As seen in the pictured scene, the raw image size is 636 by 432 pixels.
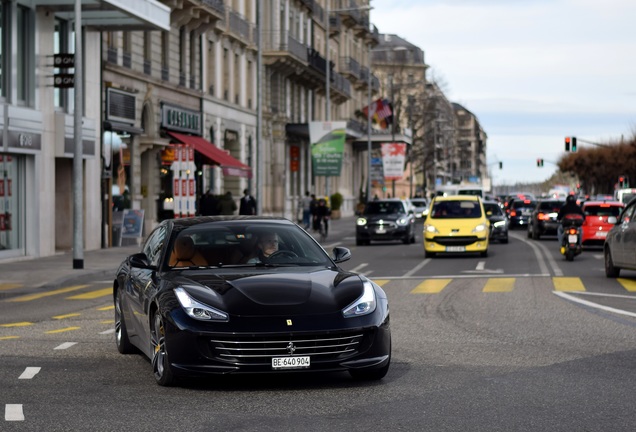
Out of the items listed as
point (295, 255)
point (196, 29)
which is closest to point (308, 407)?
point (295, 255)

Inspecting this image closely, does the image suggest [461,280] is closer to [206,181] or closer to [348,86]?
[206,181]

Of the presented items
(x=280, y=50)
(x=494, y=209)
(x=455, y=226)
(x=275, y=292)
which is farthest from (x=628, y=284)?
(x=280, y=50)

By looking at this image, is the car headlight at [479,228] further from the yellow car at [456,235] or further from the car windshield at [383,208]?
the car windshield at [383,208]

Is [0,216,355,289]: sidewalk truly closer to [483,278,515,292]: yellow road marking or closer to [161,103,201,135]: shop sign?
[483,278,515,292]: yellow road marking

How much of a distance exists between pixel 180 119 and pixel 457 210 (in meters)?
13.7

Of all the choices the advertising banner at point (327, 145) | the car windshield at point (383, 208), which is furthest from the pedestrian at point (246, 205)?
the advertising banner at point (327, 145)

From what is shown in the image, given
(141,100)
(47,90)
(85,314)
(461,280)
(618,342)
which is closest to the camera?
(618,342)

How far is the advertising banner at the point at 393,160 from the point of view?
261ft

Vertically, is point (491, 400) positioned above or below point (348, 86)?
below

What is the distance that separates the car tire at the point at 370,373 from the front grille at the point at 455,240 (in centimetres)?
2481

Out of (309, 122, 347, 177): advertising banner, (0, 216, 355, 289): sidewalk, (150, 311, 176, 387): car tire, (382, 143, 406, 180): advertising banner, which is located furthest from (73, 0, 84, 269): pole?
(382, 143, 406, 180): advertising banner

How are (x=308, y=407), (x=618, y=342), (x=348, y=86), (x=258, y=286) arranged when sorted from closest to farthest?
(x=308, y=407)
(x=258, y=286)
(x=618, y=342)
(x=348, y=86)

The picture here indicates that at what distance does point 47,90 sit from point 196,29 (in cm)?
1602

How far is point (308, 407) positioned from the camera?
358 inches
